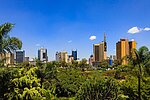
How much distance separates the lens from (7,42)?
14.9m

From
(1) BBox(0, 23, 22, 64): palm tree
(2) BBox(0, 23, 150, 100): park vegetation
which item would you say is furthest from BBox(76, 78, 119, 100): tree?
(1) BBox(0, 23, 22, 64): palm tree

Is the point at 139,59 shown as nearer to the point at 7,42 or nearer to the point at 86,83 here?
the point at 86,83

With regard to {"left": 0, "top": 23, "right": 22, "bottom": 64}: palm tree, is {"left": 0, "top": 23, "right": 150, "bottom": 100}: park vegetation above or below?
below

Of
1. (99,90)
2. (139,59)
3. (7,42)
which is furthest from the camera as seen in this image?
(139,59)

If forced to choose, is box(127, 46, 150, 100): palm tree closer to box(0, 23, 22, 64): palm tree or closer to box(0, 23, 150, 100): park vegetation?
box(0, 23, 150, 100): park vegetation

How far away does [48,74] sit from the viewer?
82.0 ft

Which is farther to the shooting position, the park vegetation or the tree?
the tree

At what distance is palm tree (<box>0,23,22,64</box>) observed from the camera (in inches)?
582

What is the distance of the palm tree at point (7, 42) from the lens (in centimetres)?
1478

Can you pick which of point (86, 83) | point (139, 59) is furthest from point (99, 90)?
point (139, 59)

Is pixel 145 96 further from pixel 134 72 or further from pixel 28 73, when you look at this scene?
pixel 28 73

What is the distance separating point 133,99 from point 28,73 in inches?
313

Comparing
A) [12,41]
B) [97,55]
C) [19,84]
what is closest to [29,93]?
[19,84]

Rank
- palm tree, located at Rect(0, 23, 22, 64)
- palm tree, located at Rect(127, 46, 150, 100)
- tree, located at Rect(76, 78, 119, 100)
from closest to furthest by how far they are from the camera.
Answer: palm tree, located at Rect(0, 23, 22, 64)
tree, located at Rect(76, 78, 119, 100)
palm tree, located at Rect(127, 46, 150, 100)
